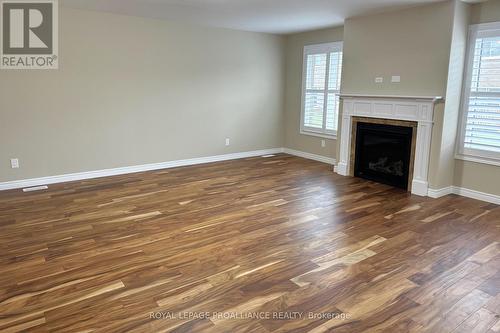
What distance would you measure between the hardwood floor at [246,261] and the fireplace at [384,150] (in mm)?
456

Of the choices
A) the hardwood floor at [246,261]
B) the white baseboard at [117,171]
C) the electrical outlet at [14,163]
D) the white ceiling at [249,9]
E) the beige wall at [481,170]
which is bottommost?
the hardwood floor at [246,261]

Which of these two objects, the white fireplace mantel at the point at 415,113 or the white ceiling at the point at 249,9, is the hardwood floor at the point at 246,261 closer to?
the white fireplace mantel at the point at 415,113

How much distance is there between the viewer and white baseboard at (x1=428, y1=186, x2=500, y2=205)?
4.59 metres

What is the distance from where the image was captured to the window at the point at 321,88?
6.49 metres

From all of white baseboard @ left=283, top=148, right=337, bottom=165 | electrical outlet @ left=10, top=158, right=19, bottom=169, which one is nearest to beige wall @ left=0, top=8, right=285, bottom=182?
Answer: electrical outlet @ left=10, top=158, right=19, bottom=169

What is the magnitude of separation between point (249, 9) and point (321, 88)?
7.78 ft

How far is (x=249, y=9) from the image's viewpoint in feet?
16.3

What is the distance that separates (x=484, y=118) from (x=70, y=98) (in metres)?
5.61

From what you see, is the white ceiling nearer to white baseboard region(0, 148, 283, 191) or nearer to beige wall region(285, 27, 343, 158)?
beige wall region(285, 27, 343, 158)

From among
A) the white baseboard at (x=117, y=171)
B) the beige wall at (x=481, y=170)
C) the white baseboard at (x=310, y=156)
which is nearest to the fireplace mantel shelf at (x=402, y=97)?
the beige wall at (x=481, y=170)

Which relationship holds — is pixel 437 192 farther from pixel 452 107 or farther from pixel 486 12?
pixel 486 12

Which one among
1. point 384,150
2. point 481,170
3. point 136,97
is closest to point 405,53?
point 384,150

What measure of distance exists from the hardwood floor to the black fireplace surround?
0.46m

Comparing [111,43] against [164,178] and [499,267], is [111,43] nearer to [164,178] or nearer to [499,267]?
[164,178]
